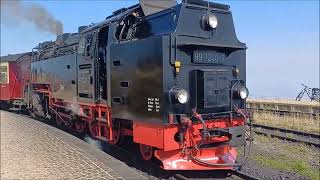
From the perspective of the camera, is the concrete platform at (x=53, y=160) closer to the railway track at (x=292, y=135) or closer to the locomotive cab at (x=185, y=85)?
the locomotive cab at (x=185, y=85)

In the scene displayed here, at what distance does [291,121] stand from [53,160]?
13009 mm

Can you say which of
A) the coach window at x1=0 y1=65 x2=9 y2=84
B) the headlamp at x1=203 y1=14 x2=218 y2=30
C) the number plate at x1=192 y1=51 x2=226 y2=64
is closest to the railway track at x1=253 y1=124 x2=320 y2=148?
the number plate at x1=192 y1=51 x2=226 y2=64

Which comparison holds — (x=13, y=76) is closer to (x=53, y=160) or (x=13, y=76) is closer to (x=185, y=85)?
(x=53, y=160)

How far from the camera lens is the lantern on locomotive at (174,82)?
6.96m

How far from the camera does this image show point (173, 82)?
23.0ft

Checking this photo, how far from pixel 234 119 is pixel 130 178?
281 cm

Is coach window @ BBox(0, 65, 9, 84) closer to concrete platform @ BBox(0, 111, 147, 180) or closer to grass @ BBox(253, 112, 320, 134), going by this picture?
grass @ BBox(253, 112, 320, 134)

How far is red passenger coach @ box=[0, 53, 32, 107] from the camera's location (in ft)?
64.0

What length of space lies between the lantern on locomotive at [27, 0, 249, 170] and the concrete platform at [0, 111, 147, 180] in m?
0.90

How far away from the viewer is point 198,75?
7.30 metres

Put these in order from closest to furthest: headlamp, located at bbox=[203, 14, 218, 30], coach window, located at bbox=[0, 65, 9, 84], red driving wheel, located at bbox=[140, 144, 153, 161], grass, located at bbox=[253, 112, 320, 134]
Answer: headlamp, located at bbox=[203, 14, 218, 30] → red driving wheel, located at bbox=[140, 144, 153, 161] → grass, located at bbox=[253, 112, 320, 134] → coach window, located at bbox=[0, 65, 9, 84]

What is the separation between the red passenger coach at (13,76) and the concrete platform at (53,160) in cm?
1128

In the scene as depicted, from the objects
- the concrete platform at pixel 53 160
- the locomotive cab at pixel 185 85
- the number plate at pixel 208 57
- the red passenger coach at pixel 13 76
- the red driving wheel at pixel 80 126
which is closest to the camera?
the concrete platform at pixel 53 160

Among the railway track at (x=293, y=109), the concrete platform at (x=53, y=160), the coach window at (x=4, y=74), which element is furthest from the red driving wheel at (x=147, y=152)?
the coach window at (x=4, y=74)
